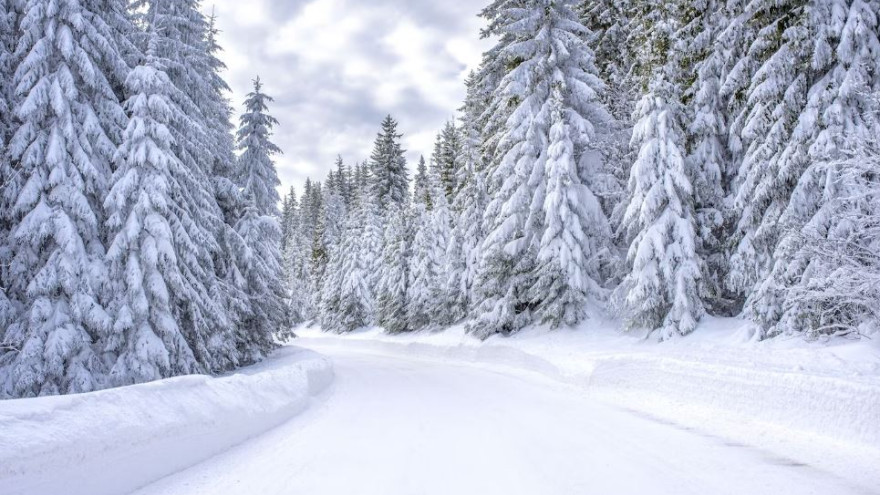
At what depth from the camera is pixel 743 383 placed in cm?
882

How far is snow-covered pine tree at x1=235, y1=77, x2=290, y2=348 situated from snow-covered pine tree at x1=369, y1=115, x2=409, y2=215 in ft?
59.9

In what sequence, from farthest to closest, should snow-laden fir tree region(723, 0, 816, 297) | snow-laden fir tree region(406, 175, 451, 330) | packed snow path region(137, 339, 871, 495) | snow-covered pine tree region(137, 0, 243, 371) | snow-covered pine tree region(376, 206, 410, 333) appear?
snow-covered pine tree region(376, 206, 410, 333) → snow-laden fir tree region(406, 175, 451, 330) → snow-covered pine tree region(137, 0, 243, 371) → snow-laden fir tree region(723, 0, 816, 297) → packed snow path region(137, 339, 871, 495)

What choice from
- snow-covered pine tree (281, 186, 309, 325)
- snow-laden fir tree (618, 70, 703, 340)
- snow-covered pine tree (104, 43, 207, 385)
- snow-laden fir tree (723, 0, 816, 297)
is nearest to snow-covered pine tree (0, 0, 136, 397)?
snow-covered pine tree (104, 43, 207, 385)

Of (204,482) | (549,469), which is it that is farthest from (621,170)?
(204,482)

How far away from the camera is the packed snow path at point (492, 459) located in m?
5.49

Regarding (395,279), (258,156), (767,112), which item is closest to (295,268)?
(395,279)

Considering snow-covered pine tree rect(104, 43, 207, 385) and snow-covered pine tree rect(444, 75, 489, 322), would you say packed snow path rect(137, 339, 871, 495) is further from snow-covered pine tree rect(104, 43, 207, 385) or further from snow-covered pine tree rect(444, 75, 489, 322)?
snow-covered pine tree rect(444, 75, 489, 322)

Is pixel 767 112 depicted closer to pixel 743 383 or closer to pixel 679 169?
pixel 679 169

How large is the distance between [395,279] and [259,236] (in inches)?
637

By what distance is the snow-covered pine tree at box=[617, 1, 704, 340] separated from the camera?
54.3ft

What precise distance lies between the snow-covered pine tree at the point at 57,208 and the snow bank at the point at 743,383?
13.1 metres

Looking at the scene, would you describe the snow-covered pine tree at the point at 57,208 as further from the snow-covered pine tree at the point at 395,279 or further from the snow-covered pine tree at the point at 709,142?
the snow-covered pine tree at the point at 395,279

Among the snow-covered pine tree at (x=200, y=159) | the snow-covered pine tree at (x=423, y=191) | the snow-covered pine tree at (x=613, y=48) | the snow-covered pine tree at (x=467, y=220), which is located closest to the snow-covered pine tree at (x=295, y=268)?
the snow-covered pine tree at (x=423, y=191)

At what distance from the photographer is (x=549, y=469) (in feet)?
19.8
